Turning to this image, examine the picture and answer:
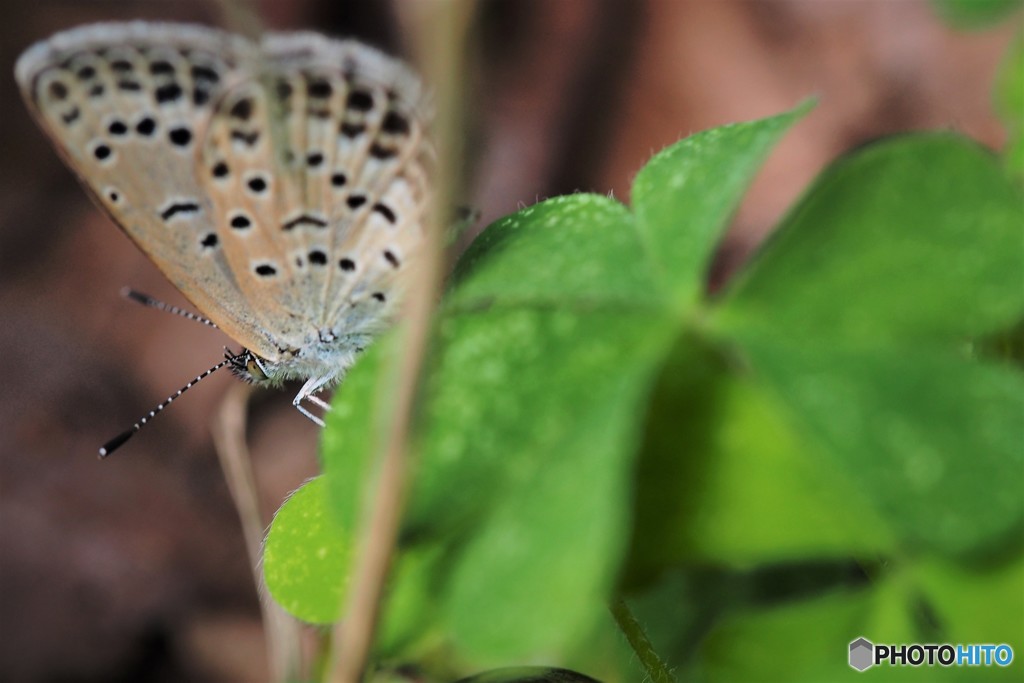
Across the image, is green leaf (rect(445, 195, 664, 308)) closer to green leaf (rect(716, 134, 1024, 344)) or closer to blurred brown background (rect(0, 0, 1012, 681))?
green leaf (rect(716, 134, 1024, 344))

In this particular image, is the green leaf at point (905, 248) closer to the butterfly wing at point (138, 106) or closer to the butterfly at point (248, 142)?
the butterfly at point (248, 142)

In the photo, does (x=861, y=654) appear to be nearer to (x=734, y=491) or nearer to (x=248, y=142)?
(x=734, y=491)

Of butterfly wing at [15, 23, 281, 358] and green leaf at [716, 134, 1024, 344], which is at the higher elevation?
green leaf at [716, 134, 1024, 344]

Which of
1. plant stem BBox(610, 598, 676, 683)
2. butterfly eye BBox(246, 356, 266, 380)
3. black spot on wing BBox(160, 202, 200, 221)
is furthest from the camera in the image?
butterfly eye BBox(246, 356, 266, 380)

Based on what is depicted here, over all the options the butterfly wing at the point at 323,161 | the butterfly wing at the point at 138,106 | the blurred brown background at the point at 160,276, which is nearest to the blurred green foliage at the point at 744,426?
the butterfly wing at the point at 323,161

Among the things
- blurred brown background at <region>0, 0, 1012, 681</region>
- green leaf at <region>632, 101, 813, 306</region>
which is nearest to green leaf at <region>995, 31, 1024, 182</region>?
green leaf at <region>632, 101, 813, 306</region>
